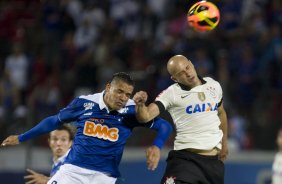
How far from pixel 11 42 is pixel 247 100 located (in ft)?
17.0

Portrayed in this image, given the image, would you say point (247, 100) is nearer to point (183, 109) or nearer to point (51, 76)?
point (51, 76)

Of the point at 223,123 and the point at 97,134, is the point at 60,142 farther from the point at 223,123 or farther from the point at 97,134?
the point at 223,123

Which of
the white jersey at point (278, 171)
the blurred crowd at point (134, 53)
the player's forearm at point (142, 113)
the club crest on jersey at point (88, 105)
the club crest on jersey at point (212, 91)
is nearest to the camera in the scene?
the player's forearm at point (142, 113)

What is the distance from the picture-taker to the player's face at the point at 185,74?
8555 mm

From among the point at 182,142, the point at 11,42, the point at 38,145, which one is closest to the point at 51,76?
the point at 11,42

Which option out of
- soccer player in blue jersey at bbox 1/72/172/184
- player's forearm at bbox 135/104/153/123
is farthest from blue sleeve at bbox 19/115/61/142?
player's forearm at bbox 135/104/153/123

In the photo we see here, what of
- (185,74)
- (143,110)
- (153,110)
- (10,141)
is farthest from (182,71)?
(10,141)

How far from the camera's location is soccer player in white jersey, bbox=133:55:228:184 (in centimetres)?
862

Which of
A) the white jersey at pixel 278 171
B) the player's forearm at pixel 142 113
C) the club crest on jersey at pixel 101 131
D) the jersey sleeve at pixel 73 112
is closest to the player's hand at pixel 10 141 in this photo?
the jersey sleeve at pixel 73 112

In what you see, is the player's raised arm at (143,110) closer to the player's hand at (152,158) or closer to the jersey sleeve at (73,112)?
the player's hand at (152,158)

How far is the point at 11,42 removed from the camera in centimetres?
1634

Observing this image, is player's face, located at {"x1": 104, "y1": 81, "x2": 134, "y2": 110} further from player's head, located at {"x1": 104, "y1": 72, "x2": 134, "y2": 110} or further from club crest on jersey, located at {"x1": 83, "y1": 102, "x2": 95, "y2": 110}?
club crest on jersey, located at {"x1": 83, "y1": 102, "x2": 95, "y2": 110}

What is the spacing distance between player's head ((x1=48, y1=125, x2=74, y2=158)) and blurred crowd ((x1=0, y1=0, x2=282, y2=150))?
274cm

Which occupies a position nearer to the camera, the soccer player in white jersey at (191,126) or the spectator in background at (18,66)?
the soccer player in white jersey at (191,126)
